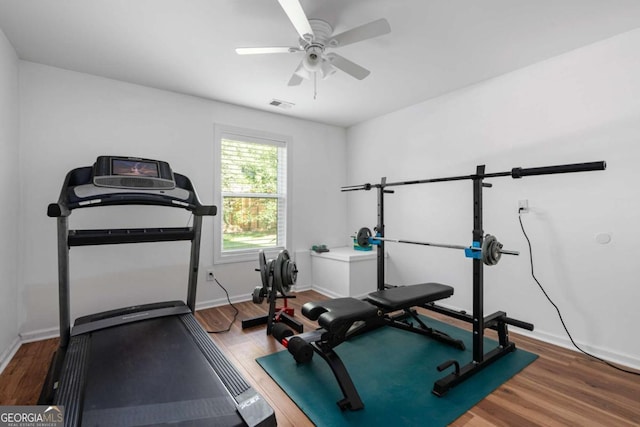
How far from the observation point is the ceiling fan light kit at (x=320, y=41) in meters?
1.69

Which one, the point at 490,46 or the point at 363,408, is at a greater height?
the point at 490,46

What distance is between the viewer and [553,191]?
2.51 metres

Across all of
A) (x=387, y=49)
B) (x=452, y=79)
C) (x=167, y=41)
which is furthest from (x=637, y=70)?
(x=167, y=41)

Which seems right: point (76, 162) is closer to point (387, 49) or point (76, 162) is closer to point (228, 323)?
point (228, 323)

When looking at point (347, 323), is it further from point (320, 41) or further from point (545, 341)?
point (545, 341)

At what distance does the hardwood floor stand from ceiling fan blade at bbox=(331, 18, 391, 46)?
2.22 m

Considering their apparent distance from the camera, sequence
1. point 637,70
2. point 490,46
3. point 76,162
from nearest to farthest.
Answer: point 637,70
point 490,46
point 76,162

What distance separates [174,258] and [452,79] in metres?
3.43

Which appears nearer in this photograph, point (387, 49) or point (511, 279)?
point (387, 49)

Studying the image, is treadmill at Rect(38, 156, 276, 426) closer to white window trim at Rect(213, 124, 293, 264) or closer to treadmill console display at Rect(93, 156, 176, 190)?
treadmill console display at Rect(93, 156, 176, 190)

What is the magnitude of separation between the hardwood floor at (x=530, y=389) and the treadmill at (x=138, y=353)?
32 cm

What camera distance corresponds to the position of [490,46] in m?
2.35

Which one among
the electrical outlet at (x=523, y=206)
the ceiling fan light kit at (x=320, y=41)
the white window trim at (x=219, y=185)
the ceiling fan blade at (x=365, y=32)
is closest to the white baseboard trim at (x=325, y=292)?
the white window trim at (x=219, y=185)

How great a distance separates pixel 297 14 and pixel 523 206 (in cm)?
243
